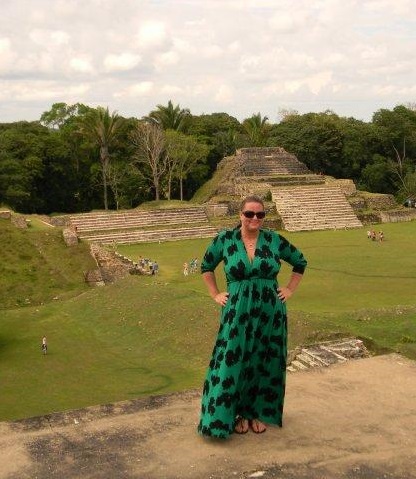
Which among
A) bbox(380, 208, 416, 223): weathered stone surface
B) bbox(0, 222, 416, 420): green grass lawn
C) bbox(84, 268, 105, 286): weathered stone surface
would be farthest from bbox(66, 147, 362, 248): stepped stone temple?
bbox(0, 222, 416, 420): green grass lawn

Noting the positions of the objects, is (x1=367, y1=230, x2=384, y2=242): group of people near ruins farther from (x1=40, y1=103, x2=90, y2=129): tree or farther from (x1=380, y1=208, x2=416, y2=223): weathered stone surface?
(x1=40, y1=103, x2=90, y2=129): tree

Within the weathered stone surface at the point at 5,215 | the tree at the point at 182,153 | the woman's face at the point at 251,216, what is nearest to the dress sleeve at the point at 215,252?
the woman's face at the point at 251,216

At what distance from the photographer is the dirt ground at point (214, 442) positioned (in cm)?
364

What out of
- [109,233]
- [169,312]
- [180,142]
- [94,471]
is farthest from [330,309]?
[180,142]

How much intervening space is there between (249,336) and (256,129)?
4357cm

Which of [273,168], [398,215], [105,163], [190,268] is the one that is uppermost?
[105,163]

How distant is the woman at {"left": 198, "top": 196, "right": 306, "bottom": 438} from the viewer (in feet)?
13.6

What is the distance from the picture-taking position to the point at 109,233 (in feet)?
94.1

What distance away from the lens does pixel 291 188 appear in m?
35.9

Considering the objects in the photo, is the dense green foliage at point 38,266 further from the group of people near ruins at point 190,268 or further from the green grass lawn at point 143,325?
the group of people near ruins at point 190,268

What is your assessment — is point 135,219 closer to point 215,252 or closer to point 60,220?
point 60,220

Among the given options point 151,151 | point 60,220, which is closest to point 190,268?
point 60,220

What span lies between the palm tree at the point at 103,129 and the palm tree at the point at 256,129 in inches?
475

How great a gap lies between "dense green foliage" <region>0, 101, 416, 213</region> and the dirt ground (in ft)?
96.9
